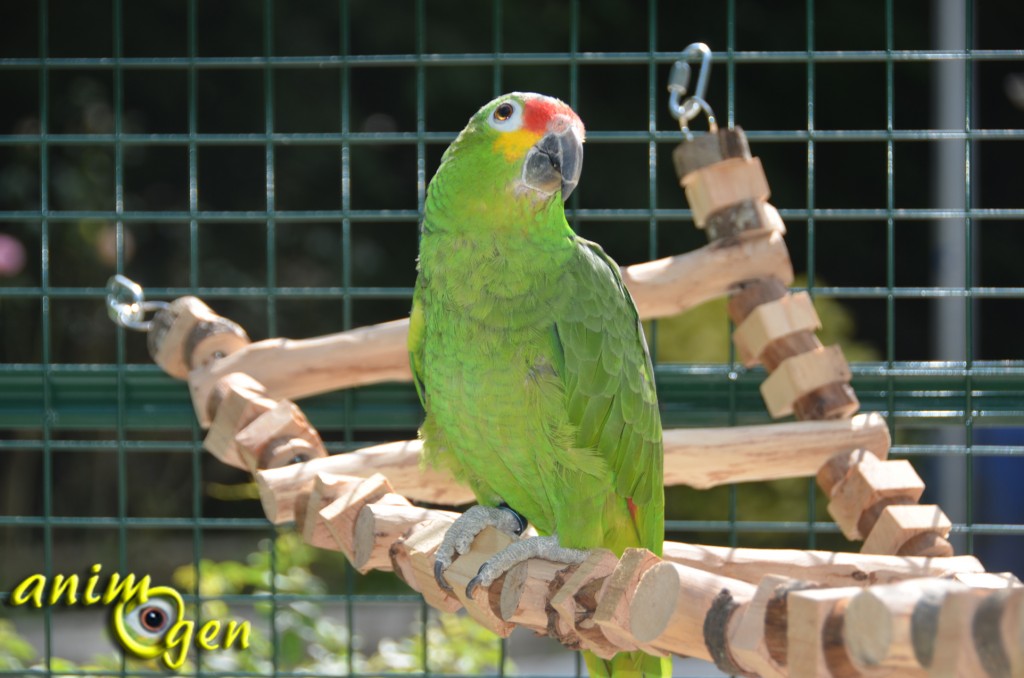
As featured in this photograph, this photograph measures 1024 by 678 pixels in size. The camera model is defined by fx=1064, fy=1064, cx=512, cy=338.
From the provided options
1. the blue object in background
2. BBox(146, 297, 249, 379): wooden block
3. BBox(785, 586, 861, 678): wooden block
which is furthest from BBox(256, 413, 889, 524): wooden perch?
the blue object in background

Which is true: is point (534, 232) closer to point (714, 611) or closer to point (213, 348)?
point (714, 611)

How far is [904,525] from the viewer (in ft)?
4.69

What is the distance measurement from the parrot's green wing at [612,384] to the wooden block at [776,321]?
13.1 inches

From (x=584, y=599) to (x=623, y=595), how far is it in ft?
0.21

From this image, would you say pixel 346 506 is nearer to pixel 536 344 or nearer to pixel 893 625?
pixel 536 344

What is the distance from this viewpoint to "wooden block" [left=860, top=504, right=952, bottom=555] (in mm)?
1429

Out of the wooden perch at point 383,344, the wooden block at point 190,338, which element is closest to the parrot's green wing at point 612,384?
the wooden perch at point 383,344

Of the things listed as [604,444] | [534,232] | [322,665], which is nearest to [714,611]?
[604,444]

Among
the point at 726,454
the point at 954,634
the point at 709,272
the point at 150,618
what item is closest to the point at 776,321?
the point at 709,272

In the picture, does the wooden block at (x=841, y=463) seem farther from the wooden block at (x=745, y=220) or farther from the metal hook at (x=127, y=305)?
the metal hook at (x=127, y=305)

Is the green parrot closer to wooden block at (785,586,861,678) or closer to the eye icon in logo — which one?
wooden block at (785,586,861,678)

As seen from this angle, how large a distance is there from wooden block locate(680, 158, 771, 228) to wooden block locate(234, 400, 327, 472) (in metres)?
0.69
